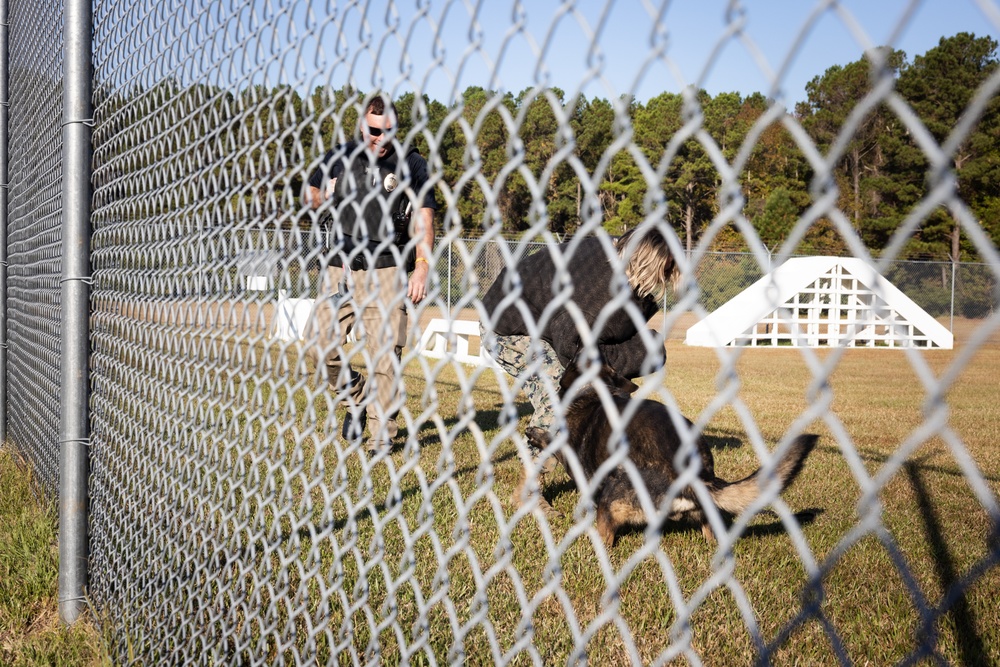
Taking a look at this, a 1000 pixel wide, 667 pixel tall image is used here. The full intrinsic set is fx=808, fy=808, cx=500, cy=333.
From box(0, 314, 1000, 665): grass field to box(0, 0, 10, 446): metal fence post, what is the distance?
1.68m

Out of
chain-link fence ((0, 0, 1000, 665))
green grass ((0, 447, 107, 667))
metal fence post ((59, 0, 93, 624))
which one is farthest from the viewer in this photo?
metal fence post ((59, 0, 93, 624))

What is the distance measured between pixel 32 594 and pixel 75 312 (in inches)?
40.9

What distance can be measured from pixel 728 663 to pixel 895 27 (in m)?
2.28

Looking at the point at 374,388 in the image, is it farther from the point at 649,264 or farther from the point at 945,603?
the point at 649,264

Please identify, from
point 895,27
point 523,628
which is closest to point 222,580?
point 523,628

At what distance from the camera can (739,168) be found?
2.38ft

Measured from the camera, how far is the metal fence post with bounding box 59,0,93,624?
2539mm

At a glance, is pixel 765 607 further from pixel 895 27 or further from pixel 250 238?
pixel 895 27

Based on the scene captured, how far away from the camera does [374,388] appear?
4.78 feet

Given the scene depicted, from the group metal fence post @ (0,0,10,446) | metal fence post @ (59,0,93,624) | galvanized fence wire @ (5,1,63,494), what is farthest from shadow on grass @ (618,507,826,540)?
metal fence post @ (0,0,10,446)

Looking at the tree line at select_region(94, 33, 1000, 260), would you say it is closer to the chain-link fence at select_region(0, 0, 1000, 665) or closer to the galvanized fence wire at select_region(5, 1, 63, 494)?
the chain-link fence at select_region(0, 0, 1000, 665)

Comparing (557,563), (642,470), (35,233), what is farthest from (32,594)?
(557,563)

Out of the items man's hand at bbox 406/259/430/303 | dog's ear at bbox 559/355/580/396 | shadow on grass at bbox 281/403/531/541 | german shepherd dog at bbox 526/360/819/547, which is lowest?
shadow on grass at bbox 281/403/531/541

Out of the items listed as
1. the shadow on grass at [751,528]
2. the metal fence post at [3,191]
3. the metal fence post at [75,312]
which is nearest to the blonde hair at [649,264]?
the shadow on grass at [751,528]
